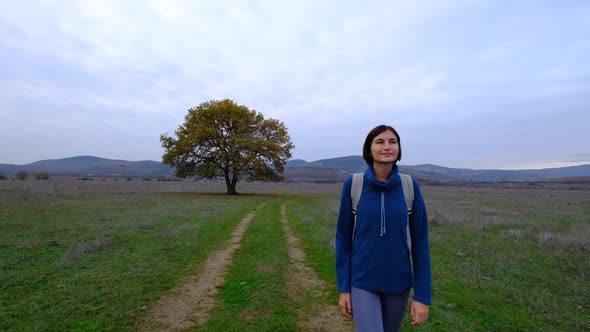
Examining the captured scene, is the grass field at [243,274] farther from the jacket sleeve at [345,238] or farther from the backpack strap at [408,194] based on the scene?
the backpack strap at [408,194]

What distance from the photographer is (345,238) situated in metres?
2.92

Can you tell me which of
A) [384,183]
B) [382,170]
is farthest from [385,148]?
[384,183]

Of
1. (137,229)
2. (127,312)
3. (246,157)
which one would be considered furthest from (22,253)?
(246,157)

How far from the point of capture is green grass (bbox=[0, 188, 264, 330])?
529cm

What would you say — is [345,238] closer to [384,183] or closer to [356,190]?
[356,190]

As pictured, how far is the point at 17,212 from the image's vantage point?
1614 cm

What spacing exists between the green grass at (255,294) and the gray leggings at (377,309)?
8.35ft

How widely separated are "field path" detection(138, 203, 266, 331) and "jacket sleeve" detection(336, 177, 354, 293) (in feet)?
10.9

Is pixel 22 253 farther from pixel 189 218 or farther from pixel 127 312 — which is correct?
pixel 189 218

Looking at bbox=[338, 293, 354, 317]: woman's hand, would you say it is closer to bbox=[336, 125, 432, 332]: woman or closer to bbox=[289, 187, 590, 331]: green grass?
bbox=[336, 125, 432, 332]: woman

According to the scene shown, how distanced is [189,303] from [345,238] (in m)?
4.28

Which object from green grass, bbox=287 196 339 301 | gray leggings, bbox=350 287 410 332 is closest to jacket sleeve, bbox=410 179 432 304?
gray leggings, bbox=350 287 410 332

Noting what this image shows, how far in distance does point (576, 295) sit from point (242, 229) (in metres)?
10.6

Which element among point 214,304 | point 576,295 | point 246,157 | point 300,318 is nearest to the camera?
point 300,318
